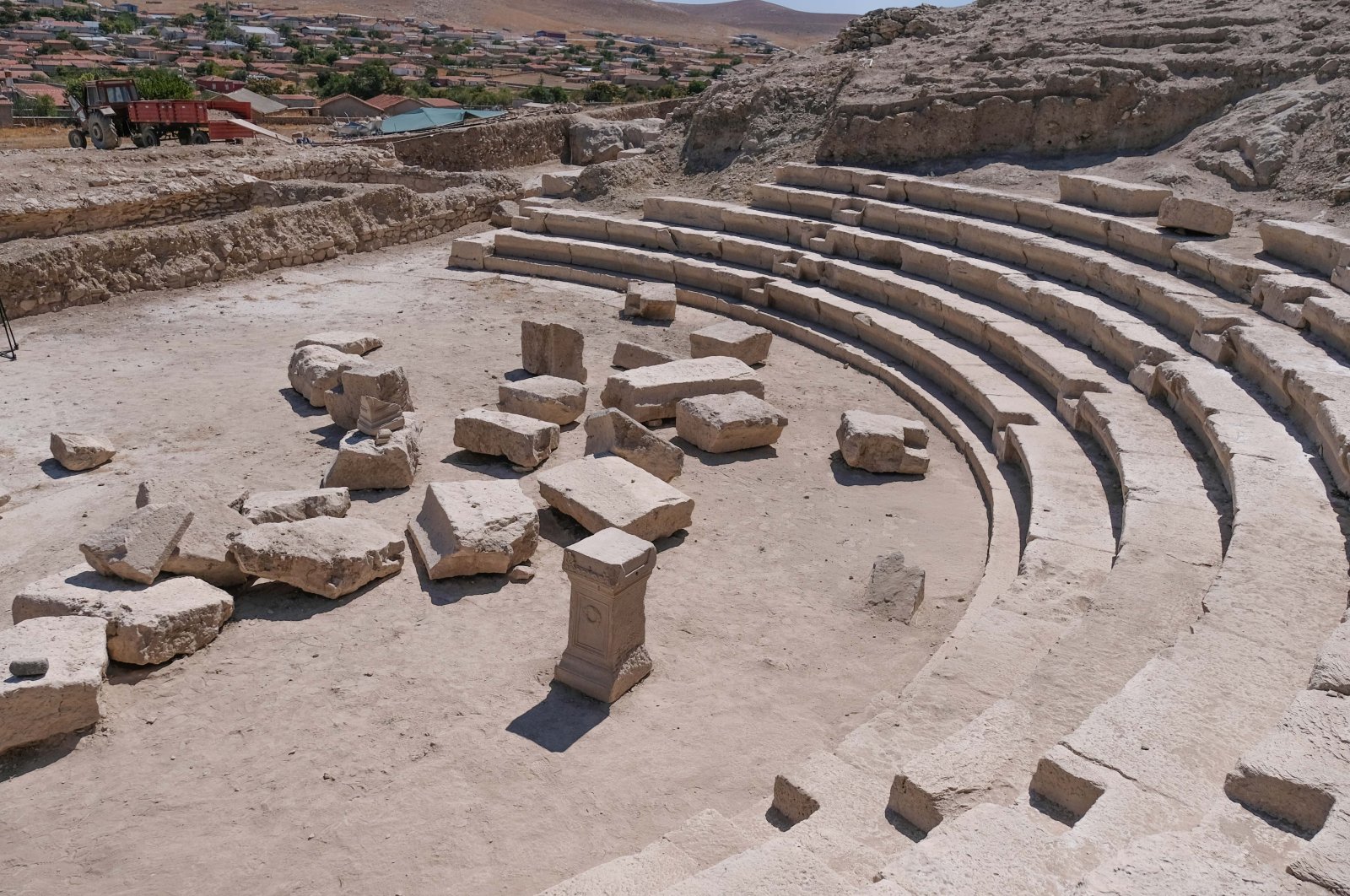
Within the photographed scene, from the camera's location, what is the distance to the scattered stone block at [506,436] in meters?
8.77

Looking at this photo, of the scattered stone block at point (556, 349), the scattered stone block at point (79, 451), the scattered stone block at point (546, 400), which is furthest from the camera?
the scattered stone block at point (556, 349)

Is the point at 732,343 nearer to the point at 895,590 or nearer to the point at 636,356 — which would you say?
the point at 636,356

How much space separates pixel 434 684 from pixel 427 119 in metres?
29.8

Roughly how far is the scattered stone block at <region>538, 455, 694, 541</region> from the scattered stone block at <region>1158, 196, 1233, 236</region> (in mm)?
6876

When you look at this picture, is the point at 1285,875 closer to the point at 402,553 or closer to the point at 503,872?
the point at 503,872

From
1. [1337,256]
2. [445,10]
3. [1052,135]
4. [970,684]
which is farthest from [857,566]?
[445,10]

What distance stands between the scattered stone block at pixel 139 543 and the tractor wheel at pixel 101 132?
2106cm

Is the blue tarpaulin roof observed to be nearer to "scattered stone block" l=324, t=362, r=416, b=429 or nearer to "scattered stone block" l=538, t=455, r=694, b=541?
"scattered stone block" l=324, t=362, r=416, b=429

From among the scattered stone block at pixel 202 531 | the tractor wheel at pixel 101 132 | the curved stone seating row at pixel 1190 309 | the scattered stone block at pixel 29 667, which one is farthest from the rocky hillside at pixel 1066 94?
the tractor wheel at pixel 101 132

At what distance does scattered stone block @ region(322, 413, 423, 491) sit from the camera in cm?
812

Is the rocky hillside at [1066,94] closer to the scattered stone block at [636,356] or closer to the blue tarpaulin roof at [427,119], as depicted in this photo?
the scattered stone block at [636,356]

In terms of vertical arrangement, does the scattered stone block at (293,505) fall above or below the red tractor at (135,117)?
below

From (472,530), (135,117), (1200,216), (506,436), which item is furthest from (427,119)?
(472,530)

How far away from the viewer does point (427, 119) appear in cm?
3238
